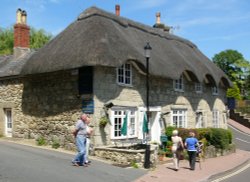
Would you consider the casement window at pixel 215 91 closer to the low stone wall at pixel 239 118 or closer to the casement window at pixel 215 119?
the casement window at pixel 215 119

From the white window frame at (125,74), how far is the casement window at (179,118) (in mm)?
4646

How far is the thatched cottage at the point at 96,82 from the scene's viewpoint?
59.5 ft

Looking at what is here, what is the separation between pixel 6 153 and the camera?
609 inches

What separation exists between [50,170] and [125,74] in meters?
7.91

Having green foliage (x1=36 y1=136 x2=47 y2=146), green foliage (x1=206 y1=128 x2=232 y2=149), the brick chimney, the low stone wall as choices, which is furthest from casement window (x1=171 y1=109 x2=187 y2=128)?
the low stone wall

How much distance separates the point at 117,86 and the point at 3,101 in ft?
24.0

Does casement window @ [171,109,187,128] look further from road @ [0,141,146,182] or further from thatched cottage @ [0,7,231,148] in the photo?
road @ [0,141,146,182]

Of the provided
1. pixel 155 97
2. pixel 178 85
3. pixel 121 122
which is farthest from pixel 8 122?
pixel 178 85

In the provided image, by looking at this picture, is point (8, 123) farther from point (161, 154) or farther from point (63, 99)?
point (161, 154)

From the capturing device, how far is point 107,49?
1795 cm

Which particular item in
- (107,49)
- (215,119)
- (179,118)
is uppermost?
(107,49)

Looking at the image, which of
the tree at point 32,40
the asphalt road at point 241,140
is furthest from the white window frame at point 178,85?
the tree at point 32,40

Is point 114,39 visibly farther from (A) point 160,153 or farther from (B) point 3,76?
(B) point 3,76

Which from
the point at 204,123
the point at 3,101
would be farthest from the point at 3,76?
the point at 204,123
